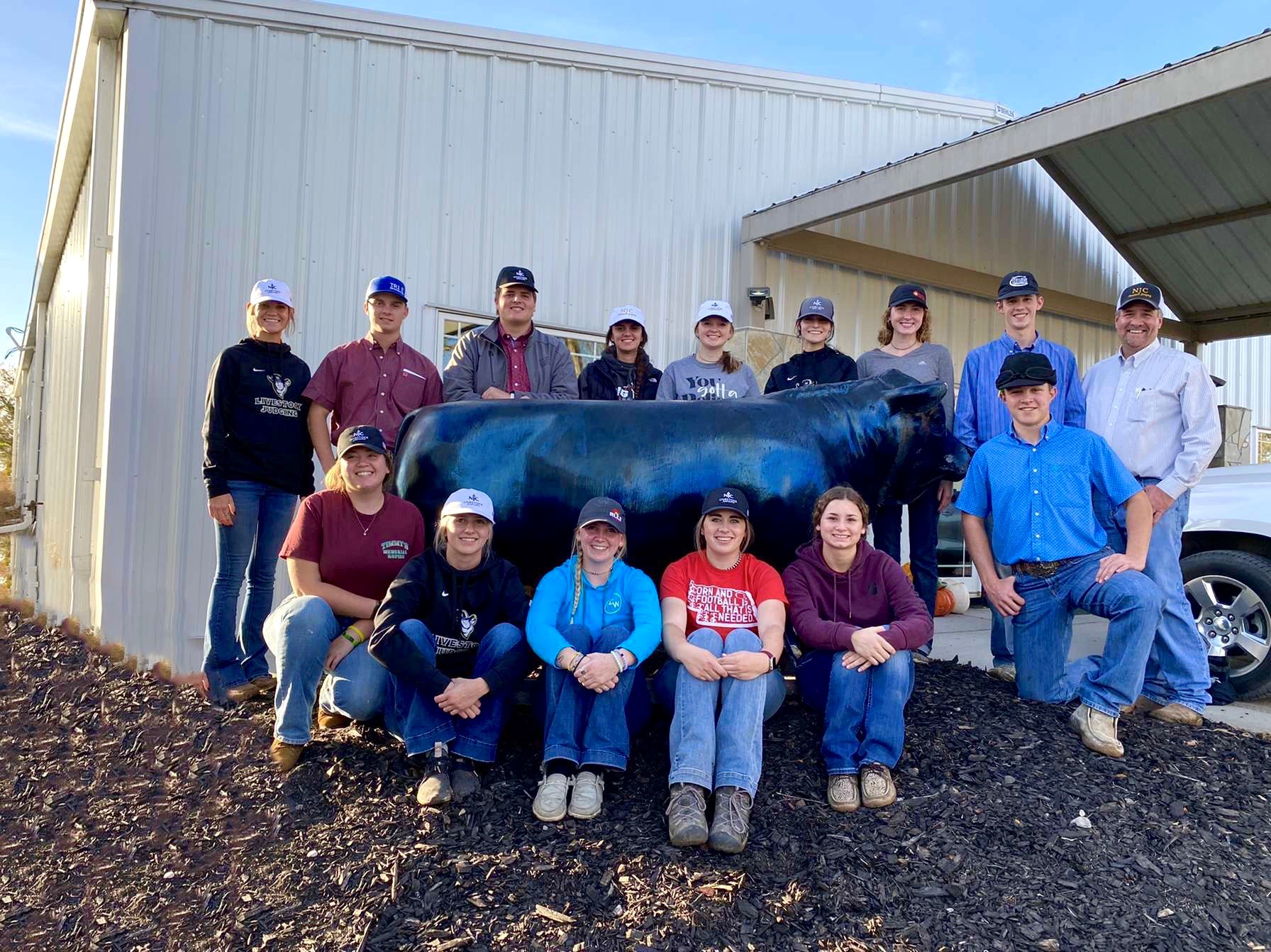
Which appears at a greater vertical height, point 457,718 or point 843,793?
point 457,718

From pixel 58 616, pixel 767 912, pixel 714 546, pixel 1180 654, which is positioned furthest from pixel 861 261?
pixel 58 616

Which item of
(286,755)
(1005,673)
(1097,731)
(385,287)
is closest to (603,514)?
(286,755)

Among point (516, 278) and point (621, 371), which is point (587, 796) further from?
point (516, 278)

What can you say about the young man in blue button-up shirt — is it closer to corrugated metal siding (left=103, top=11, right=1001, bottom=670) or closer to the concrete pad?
the concrete pad

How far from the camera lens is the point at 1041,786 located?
132 inches

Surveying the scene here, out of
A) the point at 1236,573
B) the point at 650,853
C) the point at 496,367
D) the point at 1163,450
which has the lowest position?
the point at 650,853

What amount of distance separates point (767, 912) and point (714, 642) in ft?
3.24

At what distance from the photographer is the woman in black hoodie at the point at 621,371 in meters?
4.94

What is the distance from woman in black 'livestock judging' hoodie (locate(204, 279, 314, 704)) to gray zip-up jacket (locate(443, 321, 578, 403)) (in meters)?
0.82

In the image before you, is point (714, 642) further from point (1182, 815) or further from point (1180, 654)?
point (1180, 654)

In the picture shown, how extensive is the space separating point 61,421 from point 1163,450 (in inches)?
435

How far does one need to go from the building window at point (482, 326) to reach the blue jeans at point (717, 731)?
164 inches

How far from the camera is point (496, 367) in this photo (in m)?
4.84

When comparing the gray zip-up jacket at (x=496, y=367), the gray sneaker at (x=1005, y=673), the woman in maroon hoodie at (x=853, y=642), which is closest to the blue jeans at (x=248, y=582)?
the gray zip-up jacket at (x=496, y=367)
